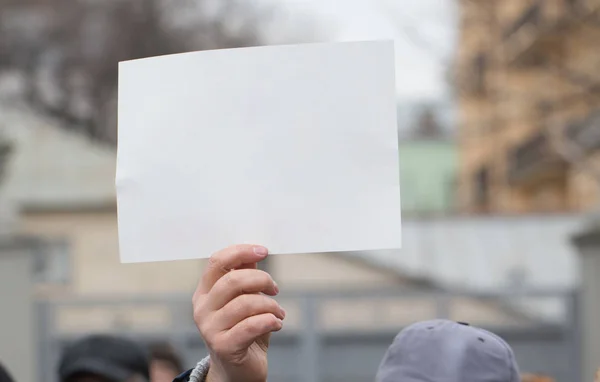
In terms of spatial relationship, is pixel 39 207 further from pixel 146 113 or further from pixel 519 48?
pixel 146 113

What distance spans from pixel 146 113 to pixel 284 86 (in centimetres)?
27

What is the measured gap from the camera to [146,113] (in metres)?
2.11

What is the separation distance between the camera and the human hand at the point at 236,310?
6.31 feet

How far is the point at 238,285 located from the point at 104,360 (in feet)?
5.98

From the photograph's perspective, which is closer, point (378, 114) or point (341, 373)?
point (378, 114)

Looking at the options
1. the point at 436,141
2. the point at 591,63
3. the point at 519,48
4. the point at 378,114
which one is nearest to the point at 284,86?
the point at 378,114

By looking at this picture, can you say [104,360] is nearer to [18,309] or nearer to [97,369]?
[97,369]

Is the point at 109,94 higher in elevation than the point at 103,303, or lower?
higher

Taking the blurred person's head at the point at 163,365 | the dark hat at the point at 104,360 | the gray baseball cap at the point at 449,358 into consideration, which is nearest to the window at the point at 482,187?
the blurred person's head at the point at 163,365

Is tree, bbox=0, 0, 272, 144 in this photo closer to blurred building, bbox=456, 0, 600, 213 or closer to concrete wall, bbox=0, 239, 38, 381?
blurred building, bbox=456, 0, 600, 213

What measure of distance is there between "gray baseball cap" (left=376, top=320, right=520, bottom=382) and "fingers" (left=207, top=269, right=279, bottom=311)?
0.41m

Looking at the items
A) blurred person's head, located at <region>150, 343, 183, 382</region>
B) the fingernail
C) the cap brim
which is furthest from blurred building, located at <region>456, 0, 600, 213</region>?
the fingernail

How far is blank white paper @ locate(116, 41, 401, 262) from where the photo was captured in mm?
2055

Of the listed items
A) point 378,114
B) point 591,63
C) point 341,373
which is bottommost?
point 341,373
